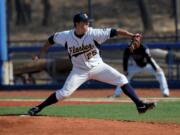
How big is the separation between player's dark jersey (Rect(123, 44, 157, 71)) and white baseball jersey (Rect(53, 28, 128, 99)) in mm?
4416

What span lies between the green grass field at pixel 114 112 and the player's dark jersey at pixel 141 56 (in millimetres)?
1924

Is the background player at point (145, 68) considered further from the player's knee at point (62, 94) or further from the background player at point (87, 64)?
the player's knee at point (62, 94)

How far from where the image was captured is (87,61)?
1031 cm

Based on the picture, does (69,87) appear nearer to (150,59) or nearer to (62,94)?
(62,94)

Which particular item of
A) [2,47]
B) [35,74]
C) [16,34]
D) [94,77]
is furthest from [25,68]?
[16,34]

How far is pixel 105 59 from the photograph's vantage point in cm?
2002

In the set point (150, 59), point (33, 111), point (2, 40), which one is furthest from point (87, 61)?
point (2, 40)

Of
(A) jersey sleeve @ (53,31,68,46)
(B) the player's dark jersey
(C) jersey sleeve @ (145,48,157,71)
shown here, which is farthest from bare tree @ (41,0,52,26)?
(A) jersey sleeve @ (53,31,68,46)

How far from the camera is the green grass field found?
10.4 metres

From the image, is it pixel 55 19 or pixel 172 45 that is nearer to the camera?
pixel 172 45

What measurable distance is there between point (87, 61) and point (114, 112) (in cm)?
153

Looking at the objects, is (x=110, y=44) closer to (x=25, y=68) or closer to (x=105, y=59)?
(x=105, y=59)

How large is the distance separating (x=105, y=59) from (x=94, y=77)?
9613 mm

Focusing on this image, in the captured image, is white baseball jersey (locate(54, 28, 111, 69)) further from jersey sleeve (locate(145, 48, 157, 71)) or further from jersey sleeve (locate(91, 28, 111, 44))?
jersey sleeve (locate(145, 48, 157, 71))
